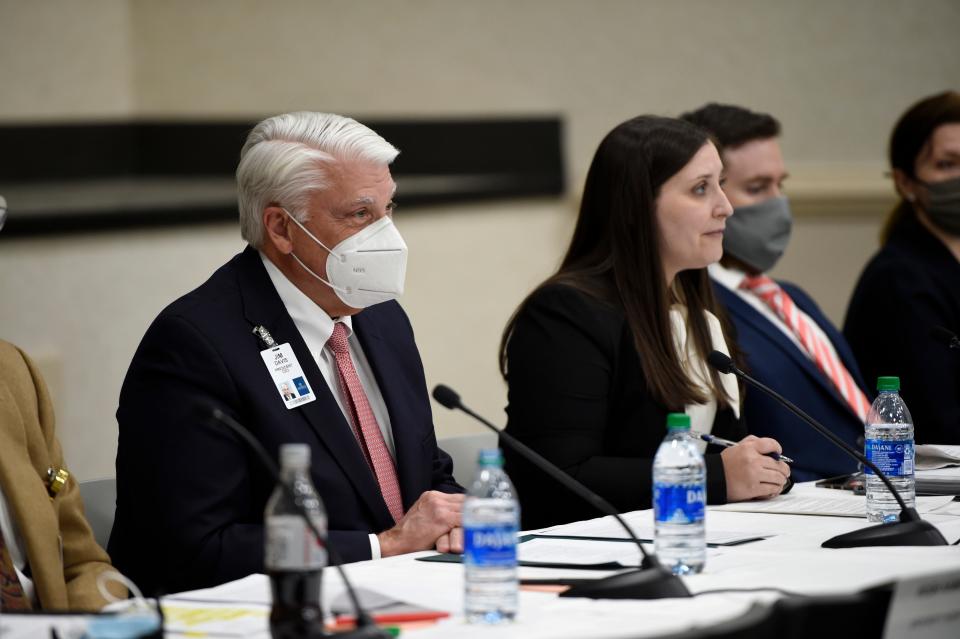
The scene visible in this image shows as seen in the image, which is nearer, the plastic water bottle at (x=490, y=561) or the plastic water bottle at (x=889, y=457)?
the plastic water bottle at (x=490, y=561)

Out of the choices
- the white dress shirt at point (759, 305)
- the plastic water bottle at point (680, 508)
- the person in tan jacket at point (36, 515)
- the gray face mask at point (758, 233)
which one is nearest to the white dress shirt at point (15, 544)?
the person in tan jacket at point (36, 515)

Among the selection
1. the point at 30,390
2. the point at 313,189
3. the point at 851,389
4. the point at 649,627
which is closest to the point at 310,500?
the point at 649,627

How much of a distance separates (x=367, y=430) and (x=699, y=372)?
0.92 metres

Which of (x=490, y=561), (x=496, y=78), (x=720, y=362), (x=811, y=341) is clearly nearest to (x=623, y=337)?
(x=720, y=362)

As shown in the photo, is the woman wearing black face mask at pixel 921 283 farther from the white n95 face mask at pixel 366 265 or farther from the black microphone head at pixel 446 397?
the black microphone head at pixel 446 397

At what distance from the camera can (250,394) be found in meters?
2.46

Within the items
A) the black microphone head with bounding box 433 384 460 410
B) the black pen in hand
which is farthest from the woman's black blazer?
the black microphone head with bounding box 433 384 460 410

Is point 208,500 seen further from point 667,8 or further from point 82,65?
point 667,8

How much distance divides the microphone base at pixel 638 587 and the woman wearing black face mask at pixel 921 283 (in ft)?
7.13

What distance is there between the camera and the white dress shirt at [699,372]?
123 inches

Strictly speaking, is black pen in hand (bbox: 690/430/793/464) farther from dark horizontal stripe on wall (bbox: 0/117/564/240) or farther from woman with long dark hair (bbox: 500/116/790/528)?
dark horizontal stripe on wall (bbox: 0/117/564/240)

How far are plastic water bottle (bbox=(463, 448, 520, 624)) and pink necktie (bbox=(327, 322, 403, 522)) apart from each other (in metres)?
0.86

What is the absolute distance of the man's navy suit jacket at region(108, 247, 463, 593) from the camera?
237cm

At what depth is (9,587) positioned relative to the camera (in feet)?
7.09
